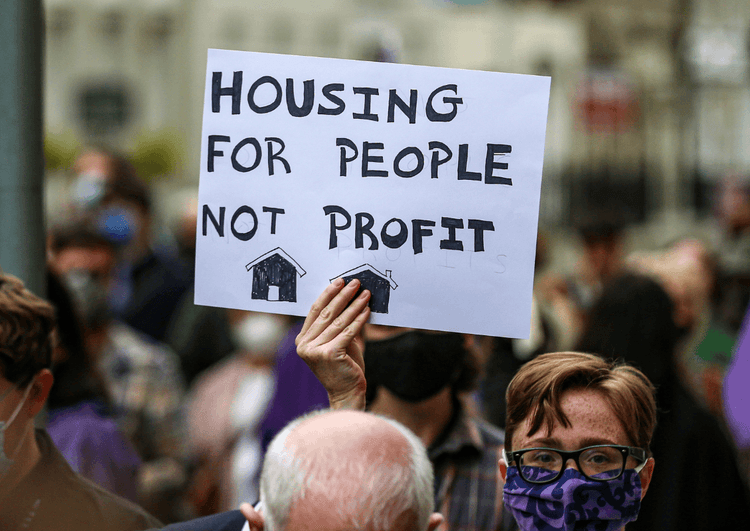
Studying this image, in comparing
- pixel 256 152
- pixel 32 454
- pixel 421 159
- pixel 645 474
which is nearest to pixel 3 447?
pixel 32 454

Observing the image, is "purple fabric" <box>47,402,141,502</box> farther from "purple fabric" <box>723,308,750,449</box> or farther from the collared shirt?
"purple fabric" <box>723,308,750,449</box>

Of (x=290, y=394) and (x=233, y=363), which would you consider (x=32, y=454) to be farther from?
(x=233, y=363)

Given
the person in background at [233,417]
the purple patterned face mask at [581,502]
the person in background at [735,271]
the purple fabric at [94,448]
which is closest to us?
the purple patterned face mask at [581,502]

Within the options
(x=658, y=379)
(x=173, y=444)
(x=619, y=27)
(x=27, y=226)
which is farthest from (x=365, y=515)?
(x=619, y=27)

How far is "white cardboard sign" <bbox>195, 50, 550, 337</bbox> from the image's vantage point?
2.04 metres

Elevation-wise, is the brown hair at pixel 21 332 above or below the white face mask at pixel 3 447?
above

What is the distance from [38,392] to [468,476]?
1187 mm

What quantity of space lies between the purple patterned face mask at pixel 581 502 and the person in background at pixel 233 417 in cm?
293

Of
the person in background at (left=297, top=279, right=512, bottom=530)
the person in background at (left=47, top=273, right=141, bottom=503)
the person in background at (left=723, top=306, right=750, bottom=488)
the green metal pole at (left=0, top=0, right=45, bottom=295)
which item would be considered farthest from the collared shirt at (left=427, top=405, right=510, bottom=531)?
the green metal pole at (left=0, top=0, right=45, bottom=295)

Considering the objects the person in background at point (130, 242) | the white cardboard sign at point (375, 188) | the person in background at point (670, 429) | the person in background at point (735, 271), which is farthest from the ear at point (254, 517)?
the person in background at point (735, 271)

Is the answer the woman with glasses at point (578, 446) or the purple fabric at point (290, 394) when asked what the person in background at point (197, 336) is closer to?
the purple fabric at point (290, 394)

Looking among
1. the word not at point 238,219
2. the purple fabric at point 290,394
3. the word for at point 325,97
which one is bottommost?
the purple fabric at point 290,394

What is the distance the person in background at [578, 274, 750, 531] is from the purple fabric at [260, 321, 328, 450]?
1.18 metres

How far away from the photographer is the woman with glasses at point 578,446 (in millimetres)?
1889
